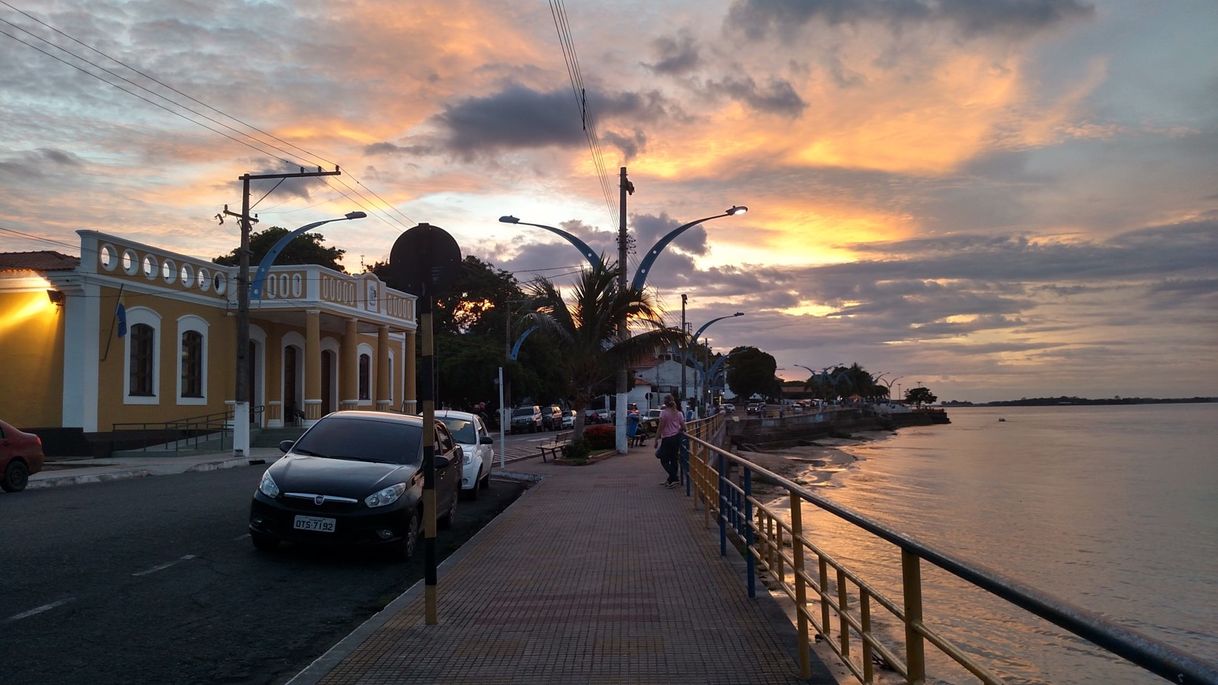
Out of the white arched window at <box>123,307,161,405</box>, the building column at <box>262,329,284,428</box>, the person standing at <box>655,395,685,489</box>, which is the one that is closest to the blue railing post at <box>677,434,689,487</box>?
the person standing at <box>655,395,685,489</box>

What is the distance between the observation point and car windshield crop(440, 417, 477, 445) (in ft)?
58.6

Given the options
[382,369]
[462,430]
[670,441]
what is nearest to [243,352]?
[462,430]

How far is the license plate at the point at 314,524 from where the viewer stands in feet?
31.0

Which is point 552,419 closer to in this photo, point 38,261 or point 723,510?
point 38,261

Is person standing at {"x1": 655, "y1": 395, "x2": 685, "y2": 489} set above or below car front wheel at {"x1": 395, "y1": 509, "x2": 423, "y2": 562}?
above

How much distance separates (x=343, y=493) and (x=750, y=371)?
136221 millimetres

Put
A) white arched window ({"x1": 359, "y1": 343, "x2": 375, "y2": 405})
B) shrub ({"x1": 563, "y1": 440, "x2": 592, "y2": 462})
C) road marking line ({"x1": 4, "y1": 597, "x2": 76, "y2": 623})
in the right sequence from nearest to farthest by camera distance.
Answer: road marking line ({"x1": 4, "y1": 597, "x2": 76, "y2": 623}) < shrub ({"x1": 563, "y1": 440, "x2": 592, "y2": 462}) < white arched window ({"x1": 359, "y1": 343, "x2": 375, "y2": 405})

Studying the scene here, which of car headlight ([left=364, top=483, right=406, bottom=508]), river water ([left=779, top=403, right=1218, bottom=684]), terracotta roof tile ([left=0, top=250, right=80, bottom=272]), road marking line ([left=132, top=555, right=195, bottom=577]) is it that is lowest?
river water ([left=779, top=403, right=1218, bottom=684])

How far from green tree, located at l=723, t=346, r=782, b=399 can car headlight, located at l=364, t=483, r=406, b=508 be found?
133m

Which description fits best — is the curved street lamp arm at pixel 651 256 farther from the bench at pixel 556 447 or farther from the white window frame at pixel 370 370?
the white window frame at pixel 370 370

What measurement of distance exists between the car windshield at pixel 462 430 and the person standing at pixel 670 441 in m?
3.48

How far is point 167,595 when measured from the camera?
802 centimetres

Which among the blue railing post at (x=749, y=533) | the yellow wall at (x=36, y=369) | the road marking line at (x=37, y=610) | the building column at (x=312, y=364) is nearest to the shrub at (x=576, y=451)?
the building column at (x=312, y=364)

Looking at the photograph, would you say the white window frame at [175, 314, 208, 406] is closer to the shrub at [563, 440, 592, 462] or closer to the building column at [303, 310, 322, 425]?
the building column at [303, 310, 322, 425]
